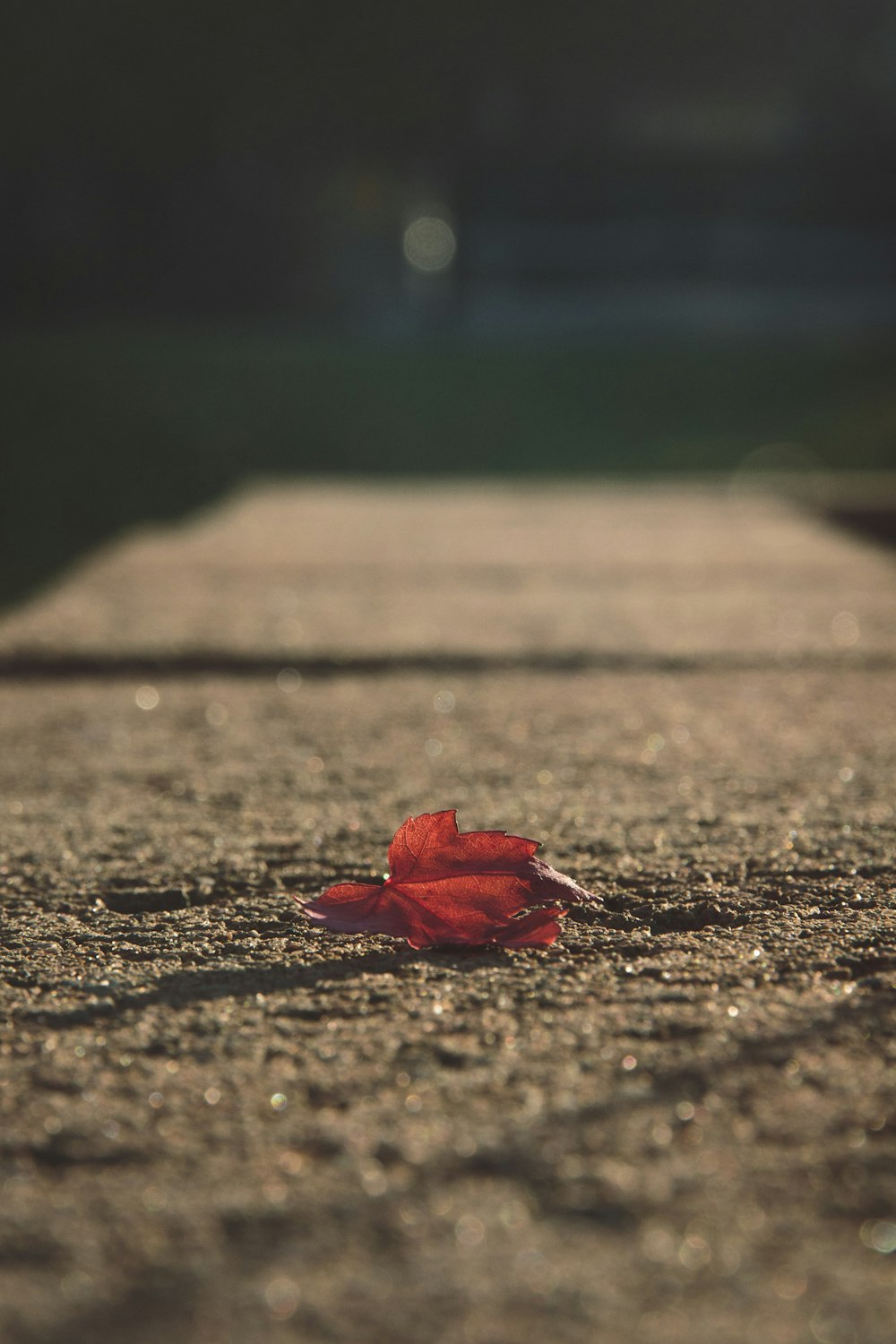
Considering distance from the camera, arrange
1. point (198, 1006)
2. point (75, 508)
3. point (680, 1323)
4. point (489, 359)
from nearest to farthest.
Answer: point (680, 1323) < point (198, 1006) < point (75, 508) < point (489, 359)

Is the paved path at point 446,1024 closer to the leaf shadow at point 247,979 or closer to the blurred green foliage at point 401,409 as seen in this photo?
the leaf shadow at point 247,979

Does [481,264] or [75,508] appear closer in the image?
[75,508]

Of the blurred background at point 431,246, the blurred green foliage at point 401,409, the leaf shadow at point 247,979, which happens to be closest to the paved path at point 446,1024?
the leaf shadow at point 247,979

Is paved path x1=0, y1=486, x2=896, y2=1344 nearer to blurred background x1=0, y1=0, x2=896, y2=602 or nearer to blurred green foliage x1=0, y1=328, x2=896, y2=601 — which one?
blurred background x1=0, y1=0, x2=896, y2=602

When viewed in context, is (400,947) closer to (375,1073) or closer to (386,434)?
(375,1073)

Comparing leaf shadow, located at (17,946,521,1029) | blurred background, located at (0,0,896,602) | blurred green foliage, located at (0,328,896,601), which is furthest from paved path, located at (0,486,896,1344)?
blurred green foliage, located at (0,328,896,601)

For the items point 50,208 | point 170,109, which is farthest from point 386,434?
point 50,208
